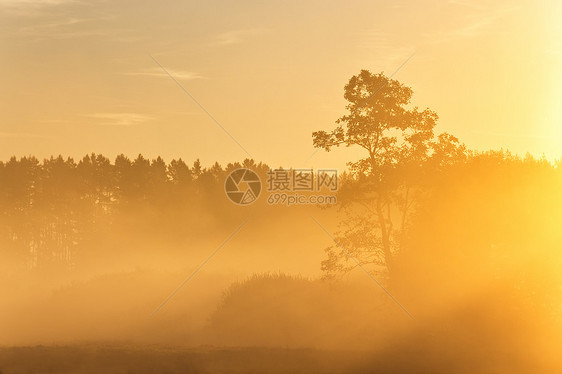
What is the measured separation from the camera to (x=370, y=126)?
4484 centimetres

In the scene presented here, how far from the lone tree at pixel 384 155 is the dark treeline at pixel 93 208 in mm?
69703

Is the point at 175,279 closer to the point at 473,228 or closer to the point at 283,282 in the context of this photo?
the point at 283,282

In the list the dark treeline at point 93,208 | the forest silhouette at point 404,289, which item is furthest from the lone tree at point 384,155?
the dark treeline at point 93,208

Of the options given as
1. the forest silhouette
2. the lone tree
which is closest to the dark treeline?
the forest silhouette

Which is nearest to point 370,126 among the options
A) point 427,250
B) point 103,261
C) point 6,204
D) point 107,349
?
point 427,250

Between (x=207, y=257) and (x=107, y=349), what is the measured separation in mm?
54407

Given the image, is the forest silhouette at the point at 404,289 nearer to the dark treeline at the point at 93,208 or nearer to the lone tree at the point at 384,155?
the lone tree at the point at 384,155

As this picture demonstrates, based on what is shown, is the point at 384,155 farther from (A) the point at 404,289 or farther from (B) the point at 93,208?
(B) the point at 93,208

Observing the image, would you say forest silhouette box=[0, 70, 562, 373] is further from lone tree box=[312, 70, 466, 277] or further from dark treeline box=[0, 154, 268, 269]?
dark treeline box=[0, 154, 268, 269]

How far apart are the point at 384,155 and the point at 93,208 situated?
261 feet

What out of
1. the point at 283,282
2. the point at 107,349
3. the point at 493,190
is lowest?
the point at 107,349

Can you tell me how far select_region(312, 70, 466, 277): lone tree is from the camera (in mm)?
43969

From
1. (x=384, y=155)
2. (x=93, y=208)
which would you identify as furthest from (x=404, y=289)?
(x=93, y=208)

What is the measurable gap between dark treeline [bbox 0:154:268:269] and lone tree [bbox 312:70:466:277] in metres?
69.7
